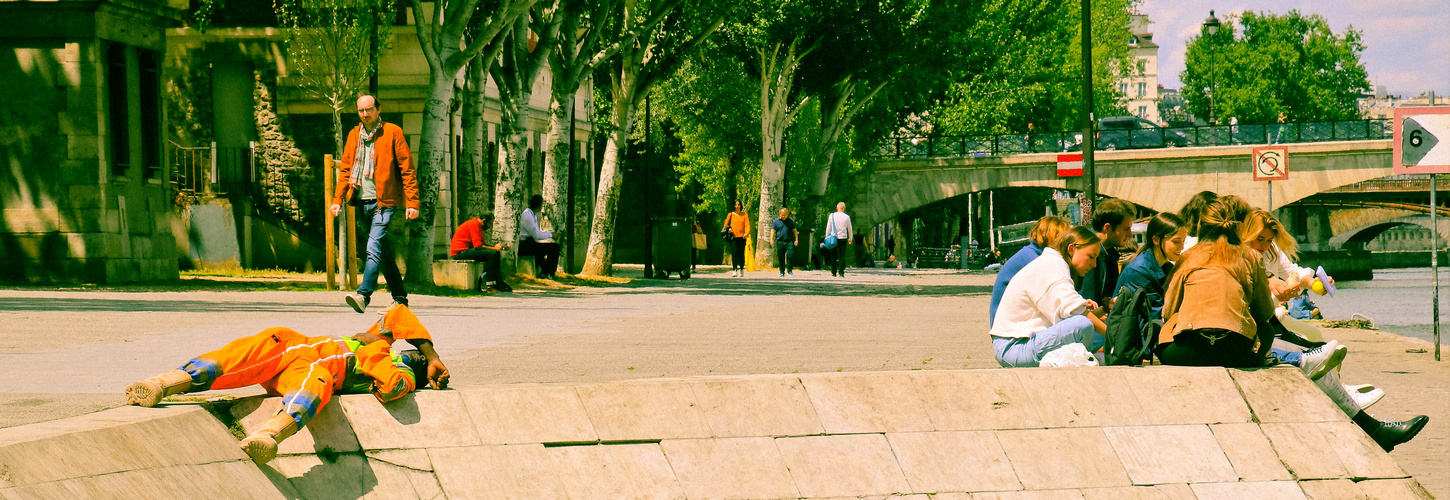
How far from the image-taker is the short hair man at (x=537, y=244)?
20.8m

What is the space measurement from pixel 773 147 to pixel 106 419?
31.1 metres

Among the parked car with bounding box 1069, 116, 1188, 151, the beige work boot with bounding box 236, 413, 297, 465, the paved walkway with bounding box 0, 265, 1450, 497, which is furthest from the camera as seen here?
the parked car with bounding box 1069, 116, 1188, 151

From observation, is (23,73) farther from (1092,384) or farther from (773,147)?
(773,147)

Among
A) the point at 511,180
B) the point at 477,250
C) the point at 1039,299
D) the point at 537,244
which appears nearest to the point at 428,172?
the point at 477,250

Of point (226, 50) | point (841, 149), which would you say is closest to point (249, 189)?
point (226, 50)

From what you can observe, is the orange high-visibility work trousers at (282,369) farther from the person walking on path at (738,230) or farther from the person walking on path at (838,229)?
the person walking on path at (838,229)

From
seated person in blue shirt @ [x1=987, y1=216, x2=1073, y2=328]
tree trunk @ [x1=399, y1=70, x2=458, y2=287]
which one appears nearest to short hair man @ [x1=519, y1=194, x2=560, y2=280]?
tree trunk @ [x1=399, y1=70, x2=458, y2=287]

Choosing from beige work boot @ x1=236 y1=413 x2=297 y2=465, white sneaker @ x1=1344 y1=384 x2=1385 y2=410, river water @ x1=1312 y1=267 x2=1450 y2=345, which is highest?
beige work boot @ x1=236 y1=413 x2=297 y2=465

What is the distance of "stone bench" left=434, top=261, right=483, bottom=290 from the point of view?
1764 centimetres

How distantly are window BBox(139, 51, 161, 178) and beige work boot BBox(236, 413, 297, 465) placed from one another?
50.0 feet

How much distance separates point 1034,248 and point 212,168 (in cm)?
2030

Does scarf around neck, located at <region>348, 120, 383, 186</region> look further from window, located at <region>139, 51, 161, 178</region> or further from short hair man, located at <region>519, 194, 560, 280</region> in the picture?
short hair man, located at <region>519, 194, 560, 280</region>

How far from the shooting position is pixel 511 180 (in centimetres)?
Answer: 2011

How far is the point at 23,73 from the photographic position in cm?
1741
